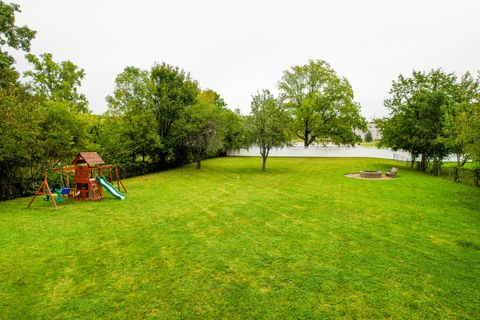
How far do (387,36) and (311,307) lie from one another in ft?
86.1

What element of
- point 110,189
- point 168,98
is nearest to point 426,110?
point 168,98

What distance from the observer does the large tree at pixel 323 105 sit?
3994 cm

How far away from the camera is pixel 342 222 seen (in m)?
9.41

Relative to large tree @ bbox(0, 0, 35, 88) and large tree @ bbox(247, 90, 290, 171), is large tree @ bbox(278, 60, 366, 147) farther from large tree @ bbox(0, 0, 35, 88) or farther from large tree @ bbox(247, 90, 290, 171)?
large tree @ bbox(0, 0, 35, 88)

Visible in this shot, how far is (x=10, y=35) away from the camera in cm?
1764

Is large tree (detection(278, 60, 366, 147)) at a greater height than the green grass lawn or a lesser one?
greater

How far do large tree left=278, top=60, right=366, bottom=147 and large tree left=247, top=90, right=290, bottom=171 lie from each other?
16897 mm

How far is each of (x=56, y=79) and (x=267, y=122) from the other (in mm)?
27872

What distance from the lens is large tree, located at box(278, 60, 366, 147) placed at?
39.9m

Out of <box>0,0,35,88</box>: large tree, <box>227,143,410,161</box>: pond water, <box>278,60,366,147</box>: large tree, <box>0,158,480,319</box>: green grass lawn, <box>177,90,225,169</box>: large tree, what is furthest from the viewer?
<box>278,60,366,147</box>: large tree

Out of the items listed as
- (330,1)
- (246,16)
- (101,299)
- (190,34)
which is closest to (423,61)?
(330,1)

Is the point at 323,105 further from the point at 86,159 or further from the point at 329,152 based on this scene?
the point at 86,159

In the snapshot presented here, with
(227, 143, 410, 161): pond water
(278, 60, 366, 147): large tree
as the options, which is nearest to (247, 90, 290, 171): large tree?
(227, 143, 410, 161): pond water

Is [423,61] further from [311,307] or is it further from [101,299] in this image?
[101,299]
